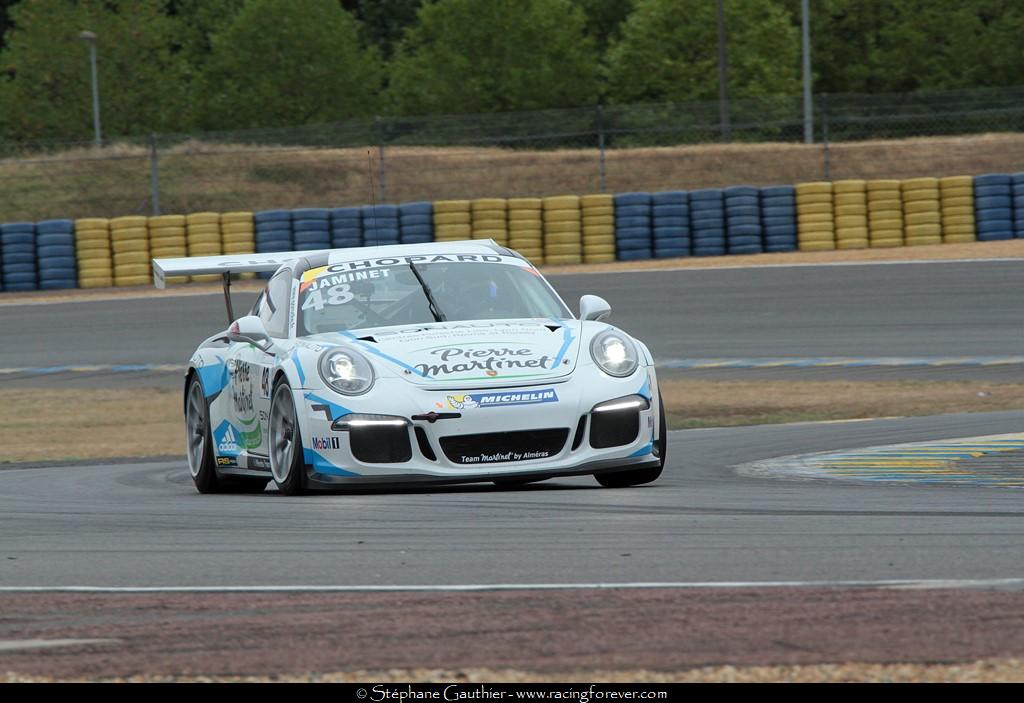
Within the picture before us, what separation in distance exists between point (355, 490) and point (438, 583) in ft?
10.3

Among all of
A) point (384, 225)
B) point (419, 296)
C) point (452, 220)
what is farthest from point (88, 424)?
point (452, 220)

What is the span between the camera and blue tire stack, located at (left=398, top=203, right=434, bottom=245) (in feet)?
95.6

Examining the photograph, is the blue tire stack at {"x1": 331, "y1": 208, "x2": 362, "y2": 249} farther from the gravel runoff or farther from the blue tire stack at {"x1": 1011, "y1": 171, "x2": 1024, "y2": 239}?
the gravel runoff

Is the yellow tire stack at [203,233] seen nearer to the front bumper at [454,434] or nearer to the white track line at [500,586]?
the front bumper at [454,434]

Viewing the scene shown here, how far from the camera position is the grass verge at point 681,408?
49.4ft

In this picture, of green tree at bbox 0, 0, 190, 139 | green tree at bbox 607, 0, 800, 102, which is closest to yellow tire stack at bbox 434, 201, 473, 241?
green tree at bbox 0, 0, 190, 139

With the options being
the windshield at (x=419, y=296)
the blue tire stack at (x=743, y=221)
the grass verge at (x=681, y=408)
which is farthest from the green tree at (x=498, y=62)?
the windshield at (x=419, y=296)

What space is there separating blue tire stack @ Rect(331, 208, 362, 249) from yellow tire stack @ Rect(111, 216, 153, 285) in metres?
3.00

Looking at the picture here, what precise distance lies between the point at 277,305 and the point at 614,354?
6.74 feet

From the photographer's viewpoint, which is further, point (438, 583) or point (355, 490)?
point (355, 490)

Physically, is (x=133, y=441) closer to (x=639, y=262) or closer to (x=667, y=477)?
(x=667, y=477)

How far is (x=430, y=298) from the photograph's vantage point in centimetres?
912

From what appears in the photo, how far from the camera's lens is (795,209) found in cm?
2900
